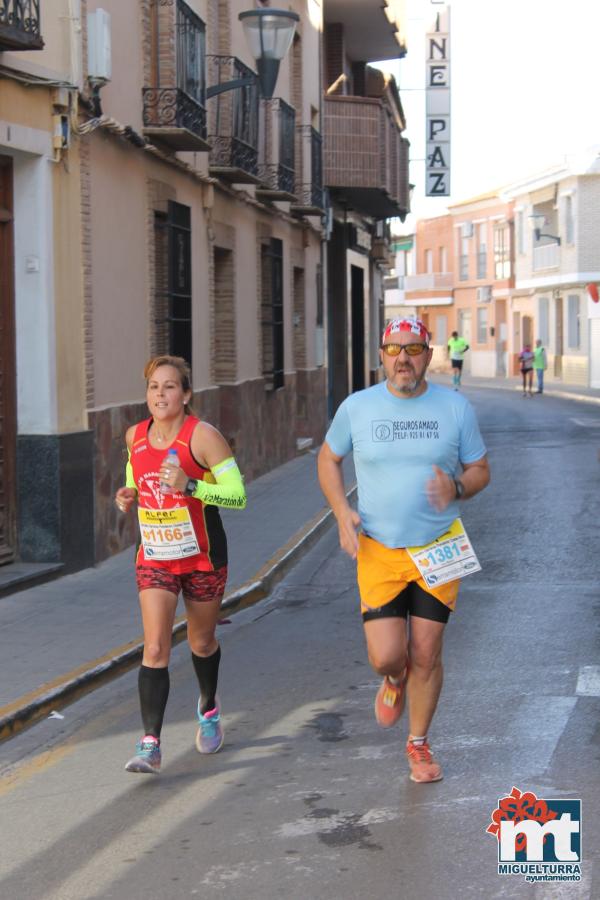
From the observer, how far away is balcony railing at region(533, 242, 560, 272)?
186 ft

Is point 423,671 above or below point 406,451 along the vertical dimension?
below

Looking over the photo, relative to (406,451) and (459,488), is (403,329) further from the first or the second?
(459,488)

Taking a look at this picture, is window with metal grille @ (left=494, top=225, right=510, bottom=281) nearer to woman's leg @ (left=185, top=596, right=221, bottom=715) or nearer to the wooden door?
the wooden door

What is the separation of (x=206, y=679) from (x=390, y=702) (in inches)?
37.7

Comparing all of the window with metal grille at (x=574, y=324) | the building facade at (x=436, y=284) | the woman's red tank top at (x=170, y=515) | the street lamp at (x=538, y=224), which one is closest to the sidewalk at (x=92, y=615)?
the woman's red tank top at (x=170, y=515)

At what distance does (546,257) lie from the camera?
58188 millimetres

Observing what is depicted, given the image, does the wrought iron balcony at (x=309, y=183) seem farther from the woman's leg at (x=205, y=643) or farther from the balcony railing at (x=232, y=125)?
the woman's leg at (x=205, y=643)

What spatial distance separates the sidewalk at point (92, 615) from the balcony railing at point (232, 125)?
4090 mm

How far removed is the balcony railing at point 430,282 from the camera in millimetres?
76438

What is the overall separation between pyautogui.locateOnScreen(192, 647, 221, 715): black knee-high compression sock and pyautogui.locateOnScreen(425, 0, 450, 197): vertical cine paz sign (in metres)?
31.4

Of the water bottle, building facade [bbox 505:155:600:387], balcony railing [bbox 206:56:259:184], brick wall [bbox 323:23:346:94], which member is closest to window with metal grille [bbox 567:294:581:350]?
building facade [bbox 505:155:600:387]

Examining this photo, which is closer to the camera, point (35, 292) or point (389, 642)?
point (389, 642)

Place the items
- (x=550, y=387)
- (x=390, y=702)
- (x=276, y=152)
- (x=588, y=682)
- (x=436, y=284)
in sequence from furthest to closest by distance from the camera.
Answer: (x=436, y=284) → (x=550, y=387) → (x=276, y=152) → (x=588, y=682) → (x=390, y=702)

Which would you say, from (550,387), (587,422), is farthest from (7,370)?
(550,387)
